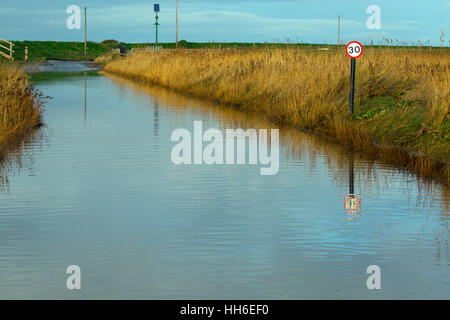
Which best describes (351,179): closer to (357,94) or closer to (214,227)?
(214,227)

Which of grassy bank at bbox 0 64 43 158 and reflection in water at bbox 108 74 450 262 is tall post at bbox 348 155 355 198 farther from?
grassy bank at bbox 0 64 43 158

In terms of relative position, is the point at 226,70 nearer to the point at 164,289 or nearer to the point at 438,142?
the point at 438,142

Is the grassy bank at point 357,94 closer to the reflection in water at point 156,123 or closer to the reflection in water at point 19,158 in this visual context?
the reflection in water at point 156,123

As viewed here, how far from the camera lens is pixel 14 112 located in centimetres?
1750

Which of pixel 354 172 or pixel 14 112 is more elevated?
pixel 14 112

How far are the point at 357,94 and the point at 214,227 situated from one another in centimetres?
1209

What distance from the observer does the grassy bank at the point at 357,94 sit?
14273 mm

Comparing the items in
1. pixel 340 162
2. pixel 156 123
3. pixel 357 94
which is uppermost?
pixel 357 94

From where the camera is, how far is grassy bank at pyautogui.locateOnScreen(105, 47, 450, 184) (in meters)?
14.3

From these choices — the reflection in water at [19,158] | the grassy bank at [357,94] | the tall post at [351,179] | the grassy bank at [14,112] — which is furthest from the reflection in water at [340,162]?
the reflection in water at [19,158]

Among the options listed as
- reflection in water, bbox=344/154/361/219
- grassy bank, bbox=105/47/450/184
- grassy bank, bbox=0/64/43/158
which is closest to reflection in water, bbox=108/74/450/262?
reflection in water, bbox=344/154/361/219

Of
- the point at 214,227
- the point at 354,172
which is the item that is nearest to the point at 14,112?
the point at 354,172
